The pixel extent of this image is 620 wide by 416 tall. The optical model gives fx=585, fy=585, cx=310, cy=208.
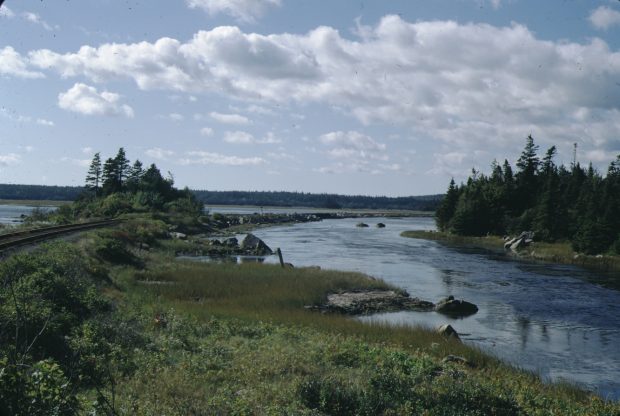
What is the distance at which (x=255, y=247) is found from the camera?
59844 mm

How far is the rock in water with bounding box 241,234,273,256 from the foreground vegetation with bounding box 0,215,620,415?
32.2 metres

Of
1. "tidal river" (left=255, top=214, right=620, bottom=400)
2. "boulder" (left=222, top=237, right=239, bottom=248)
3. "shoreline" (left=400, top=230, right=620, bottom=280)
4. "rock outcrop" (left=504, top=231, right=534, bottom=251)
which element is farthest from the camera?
"rock outcrop" (left=504, top=231, right=534, bottom=251)

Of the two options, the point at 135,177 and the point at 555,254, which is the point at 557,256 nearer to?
the point at 555,254

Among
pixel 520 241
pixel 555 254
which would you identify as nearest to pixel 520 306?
pixel 555 254

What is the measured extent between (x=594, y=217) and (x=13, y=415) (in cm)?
6866

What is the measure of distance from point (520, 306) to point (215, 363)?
2238 cm

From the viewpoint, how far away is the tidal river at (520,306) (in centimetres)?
2038

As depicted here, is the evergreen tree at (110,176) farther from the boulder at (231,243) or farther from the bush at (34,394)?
the bush at (34,394)

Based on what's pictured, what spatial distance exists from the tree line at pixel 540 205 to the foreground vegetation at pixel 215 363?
161 ft

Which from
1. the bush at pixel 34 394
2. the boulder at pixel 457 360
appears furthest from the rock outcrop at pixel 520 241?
the bush at pixel 34 394

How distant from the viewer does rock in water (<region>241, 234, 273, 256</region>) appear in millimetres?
57338

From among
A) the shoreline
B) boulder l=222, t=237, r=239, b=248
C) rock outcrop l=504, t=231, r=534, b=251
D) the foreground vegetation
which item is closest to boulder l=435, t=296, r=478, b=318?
the foreground vegetation

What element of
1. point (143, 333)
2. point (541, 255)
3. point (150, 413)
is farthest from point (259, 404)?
point (541, 255)

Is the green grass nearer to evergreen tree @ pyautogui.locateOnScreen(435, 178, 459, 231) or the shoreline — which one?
the shoreline
